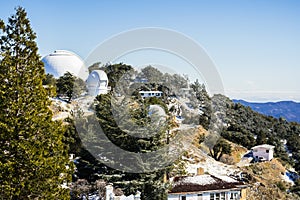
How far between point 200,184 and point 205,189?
436 millimetres

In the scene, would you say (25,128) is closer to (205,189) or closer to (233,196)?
(205,189)

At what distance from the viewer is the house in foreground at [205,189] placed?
56.9ft

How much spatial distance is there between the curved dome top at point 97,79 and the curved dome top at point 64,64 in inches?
134

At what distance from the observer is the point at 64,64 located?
148 ft

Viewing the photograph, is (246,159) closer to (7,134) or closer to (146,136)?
(146,136)

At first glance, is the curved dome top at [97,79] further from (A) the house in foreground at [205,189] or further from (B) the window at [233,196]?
(B) the window at [233,196]

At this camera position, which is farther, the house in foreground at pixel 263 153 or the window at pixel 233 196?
the house in foreground at pixel 263 153

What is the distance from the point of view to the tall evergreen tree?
1007 cm

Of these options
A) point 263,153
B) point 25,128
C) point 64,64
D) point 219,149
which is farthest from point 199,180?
point 64,64

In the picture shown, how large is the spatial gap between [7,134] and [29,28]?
9.29 ft

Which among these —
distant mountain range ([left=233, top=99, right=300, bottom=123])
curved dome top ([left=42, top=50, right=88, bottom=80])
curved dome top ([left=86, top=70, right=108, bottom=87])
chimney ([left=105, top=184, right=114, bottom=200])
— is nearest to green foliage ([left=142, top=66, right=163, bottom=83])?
curved dome top ([left=42, top=50, right=88, bottom=80])

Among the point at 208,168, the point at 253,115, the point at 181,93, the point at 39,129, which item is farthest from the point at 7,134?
the point at 253,115

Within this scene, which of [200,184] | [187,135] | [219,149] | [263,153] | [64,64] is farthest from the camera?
[64,64]

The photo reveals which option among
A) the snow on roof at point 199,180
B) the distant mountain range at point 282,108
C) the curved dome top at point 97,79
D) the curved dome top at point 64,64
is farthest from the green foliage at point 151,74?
the distant mountain range at point 282,108
